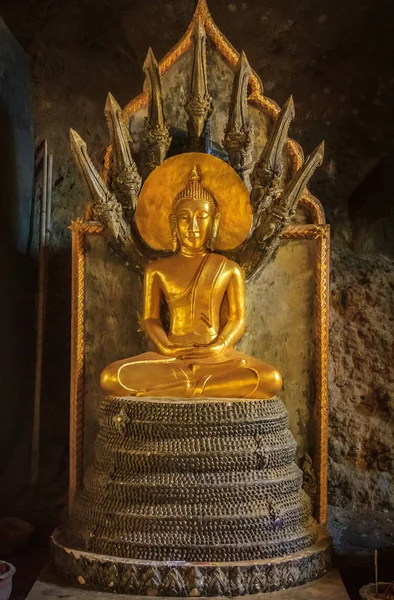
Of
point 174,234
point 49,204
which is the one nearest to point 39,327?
point 49,204

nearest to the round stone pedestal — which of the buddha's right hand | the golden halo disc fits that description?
the buddha's right hand

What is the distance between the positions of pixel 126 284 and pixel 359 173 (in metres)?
1.66

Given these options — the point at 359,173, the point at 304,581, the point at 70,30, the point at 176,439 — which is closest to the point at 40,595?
the point at 176,439

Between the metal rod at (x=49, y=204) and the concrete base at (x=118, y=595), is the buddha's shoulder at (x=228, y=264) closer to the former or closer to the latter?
the metal rod at (x=49, y=204)

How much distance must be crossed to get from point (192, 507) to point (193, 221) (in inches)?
65.4

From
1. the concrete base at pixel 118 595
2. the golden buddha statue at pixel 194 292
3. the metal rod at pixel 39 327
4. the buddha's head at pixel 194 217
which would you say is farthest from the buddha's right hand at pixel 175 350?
the concrete base at pixel 118 595

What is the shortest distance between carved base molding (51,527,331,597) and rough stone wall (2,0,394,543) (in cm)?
137

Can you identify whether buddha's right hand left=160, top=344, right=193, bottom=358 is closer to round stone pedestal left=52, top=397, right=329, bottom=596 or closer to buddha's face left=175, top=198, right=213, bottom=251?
round stone pedestal left=52, top=397, right=329, bottom=596

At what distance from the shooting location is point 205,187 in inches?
178

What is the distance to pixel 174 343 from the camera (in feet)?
14.3

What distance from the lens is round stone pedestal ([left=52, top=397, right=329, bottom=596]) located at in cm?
338

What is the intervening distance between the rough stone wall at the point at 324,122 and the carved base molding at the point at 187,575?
137cm

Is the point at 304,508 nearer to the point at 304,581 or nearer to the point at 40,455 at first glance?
the point at 304,581

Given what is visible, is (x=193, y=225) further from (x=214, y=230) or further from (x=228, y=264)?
(x=228, y=264)
